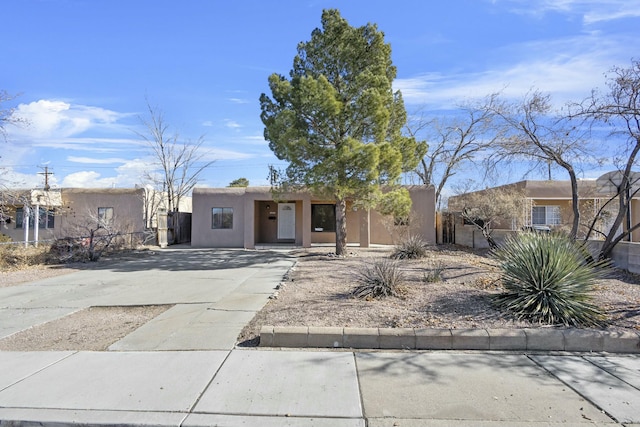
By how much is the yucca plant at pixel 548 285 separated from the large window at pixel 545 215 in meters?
16.7

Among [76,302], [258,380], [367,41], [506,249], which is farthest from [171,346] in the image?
[367,41]

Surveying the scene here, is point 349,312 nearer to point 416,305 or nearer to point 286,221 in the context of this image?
point 416,305

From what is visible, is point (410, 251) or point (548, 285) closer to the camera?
point (548, 285)

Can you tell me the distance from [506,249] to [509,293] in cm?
119

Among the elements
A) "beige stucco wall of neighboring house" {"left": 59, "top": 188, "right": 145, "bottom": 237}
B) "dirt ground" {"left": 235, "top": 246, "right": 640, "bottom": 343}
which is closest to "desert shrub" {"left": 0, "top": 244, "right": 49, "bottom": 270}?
"beige stucco wall of neighboring house" {"left": 59, "top": 188, "right": 145, "bottom": 237}

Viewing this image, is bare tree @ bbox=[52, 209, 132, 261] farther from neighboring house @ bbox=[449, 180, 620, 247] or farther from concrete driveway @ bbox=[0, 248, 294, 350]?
neighboring house @ bbox=[449, 180, 620, 247]

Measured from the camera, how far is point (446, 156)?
27531 mm

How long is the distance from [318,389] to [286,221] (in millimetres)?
18374

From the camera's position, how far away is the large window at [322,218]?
21.3 metres

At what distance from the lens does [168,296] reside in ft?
28.0

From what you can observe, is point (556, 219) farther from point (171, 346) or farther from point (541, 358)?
point (171, 346)

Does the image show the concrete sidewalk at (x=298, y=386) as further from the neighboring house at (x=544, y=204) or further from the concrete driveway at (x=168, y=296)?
the neighboring house at (x=544, y=204)

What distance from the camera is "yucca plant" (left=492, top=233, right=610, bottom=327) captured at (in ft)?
19.0

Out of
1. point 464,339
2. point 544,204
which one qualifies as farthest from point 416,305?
point 544,204
